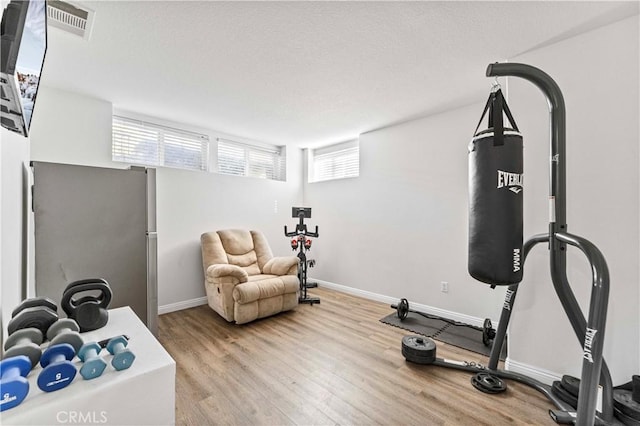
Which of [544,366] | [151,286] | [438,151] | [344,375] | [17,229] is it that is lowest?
[344,375]

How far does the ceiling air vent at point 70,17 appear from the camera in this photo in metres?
1.59

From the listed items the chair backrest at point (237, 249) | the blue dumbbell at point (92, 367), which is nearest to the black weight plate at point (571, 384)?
the blue dumbbell at point (92, 367)

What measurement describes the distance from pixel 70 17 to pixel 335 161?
3.61 m

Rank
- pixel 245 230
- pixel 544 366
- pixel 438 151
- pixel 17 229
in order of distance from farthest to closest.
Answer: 1. pixel 245 230
2. pixel 438 151
3. pixel 544 366
4. pixel 17 229

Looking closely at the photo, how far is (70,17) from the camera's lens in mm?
1678

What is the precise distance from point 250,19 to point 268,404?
2536mm

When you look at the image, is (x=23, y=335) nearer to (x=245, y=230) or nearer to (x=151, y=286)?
(x=151, y=286)

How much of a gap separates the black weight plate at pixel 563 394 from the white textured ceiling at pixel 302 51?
244 centimetres

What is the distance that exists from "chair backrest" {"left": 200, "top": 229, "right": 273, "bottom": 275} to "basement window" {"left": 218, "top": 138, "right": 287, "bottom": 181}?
1077 millimetres

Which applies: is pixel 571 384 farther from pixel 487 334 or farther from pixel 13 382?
pixel 13 382

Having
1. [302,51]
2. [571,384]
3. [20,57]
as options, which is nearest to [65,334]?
[20,57]

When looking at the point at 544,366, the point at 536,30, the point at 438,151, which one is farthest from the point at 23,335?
the point at 438,151

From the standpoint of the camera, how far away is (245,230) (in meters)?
4.02

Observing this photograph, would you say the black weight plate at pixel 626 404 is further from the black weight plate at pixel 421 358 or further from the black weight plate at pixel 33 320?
the black weight plate at pixel 33 320
